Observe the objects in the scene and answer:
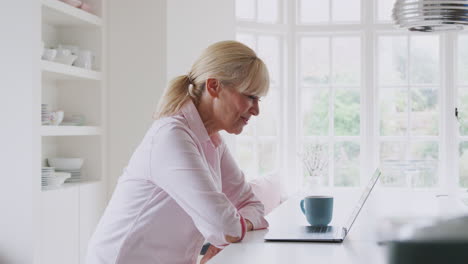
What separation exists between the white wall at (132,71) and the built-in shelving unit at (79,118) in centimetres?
7

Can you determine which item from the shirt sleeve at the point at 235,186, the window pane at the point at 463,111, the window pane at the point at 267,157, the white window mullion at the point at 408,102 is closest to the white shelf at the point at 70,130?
the shirt sleeve at the point at 235,186

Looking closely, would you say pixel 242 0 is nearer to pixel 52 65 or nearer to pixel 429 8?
pixel 52 65

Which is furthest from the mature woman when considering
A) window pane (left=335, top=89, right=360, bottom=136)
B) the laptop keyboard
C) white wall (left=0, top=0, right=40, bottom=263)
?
window pane (left=335, top=89, right=360, bottom=136)

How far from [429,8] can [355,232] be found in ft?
4.18

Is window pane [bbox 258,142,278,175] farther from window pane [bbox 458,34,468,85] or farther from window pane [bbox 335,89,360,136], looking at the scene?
window pane [bbox 458,34,468,85]

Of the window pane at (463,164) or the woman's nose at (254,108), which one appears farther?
the window pane at (463,164)

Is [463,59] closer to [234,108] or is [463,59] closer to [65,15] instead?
[65,15]

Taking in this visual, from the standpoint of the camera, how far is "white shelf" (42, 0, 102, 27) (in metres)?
3.81

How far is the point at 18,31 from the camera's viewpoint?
3568mm

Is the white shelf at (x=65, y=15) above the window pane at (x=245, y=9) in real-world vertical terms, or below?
→ below

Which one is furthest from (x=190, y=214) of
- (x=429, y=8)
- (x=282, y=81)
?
(x=282, y=81)

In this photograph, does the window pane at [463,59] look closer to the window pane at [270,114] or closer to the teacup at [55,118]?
the window pane at [270,114]

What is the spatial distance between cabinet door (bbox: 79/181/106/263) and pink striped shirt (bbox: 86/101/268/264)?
103 inches

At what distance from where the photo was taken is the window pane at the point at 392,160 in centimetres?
599
